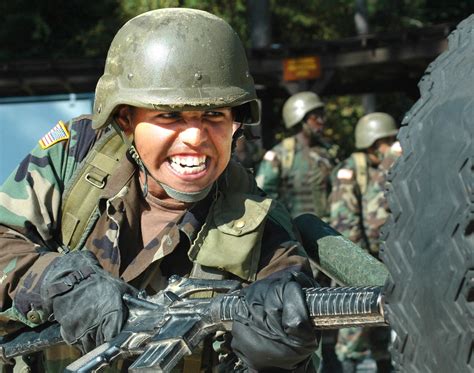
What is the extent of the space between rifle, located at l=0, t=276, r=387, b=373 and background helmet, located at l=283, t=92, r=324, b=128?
29.7 feet

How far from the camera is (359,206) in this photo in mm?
10414

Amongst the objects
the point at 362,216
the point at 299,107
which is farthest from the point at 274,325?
the point at 299,107

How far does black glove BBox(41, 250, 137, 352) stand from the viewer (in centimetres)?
329

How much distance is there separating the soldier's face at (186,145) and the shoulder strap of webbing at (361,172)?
6973 millimetres

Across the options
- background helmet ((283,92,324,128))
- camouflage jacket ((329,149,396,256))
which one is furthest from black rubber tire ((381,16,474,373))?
background helmet ((283,92,324,128))

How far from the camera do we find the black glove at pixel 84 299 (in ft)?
10.8

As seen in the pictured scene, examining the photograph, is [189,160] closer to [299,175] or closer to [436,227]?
[436,227]

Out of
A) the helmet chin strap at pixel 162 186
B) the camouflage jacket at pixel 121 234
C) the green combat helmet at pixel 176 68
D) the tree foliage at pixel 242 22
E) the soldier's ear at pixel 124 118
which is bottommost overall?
the tree foliage at pixel 242 22

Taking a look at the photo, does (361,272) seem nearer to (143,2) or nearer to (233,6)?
(143,2)

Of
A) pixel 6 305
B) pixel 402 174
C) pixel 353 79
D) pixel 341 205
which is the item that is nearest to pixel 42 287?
pixel 6 305

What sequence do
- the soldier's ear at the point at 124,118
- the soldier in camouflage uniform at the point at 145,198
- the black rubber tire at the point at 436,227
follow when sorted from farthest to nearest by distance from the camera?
1. the soldier's ear at the point at 124,118
2. the soldier in camouflage uniform at the point at 145,198
3. the black rubber tire at the point at 436,227

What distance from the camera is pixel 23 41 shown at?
60.1ft

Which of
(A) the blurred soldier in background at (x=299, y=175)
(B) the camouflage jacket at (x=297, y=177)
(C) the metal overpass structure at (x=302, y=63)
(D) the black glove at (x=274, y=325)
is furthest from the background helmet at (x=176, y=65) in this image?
(C) the metal overpass structure at (x=302, y=63)

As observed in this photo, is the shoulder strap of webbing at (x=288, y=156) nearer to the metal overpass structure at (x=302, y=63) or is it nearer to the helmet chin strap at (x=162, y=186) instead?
the metal overpass structure at (x=302, y=63)
